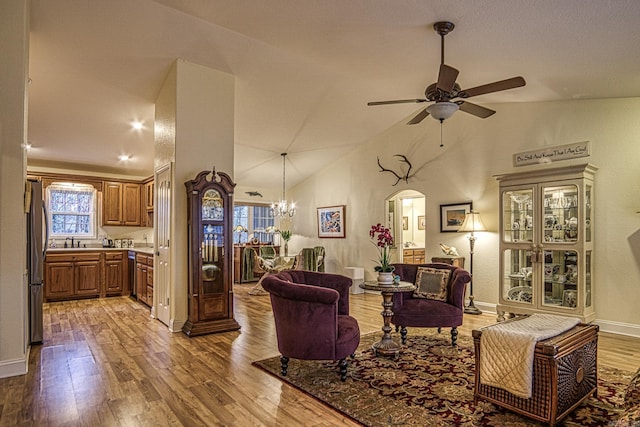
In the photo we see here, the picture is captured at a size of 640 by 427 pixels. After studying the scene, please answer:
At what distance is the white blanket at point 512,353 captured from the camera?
239 centimetres

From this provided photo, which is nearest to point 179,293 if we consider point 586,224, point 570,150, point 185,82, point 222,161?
point 222,161

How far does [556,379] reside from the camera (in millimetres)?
2338

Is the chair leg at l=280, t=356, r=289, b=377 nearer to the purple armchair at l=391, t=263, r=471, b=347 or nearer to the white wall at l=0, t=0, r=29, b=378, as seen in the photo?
the purple armchair at l=391, t=263, r=471, b=347

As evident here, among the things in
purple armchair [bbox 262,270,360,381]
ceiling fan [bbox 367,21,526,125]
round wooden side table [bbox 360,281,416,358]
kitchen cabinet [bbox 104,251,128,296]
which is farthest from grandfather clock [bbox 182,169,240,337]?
kitchen cabinet [bbox 104,251,128,296]

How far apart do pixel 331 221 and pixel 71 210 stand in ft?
17.3

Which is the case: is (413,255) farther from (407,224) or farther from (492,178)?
(492,178)

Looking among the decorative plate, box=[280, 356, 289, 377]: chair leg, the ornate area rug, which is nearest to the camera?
the ornate area rug

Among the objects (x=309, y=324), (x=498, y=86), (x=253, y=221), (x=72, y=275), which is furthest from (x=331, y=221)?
(x=498, y=86)

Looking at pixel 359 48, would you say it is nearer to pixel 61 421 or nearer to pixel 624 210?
pixel 624 210

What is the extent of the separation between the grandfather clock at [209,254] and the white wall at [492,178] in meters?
3.63

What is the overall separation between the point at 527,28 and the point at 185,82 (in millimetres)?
3599

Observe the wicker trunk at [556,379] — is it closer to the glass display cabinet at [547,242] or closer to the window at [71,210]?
the glass display cabinet at [547,242]

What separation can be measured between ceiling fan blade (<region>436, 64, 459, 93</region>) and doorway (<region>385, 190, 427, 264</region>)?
373 centimetres

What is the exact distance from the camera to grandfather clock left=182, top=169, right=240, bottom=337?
448 centimetres
